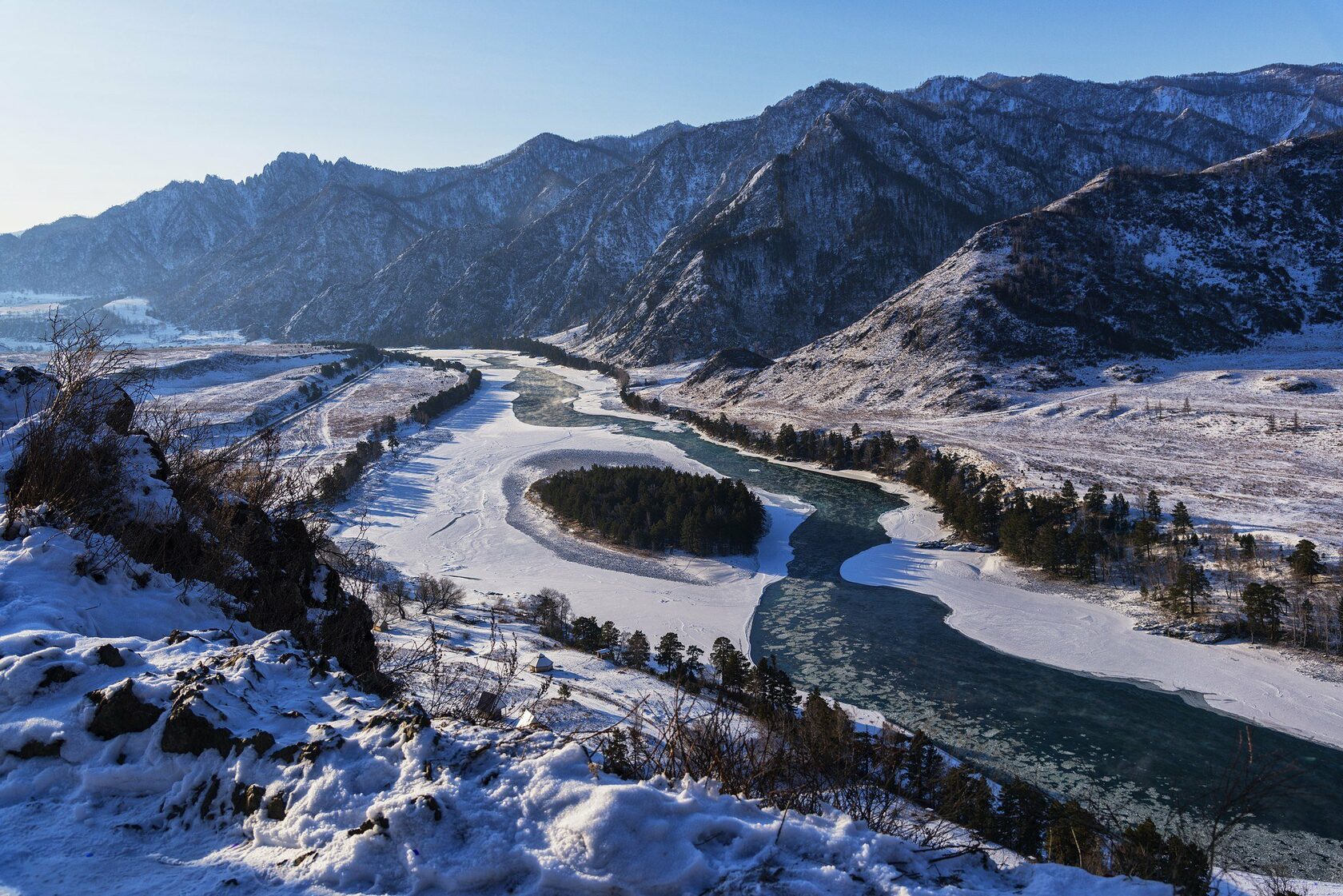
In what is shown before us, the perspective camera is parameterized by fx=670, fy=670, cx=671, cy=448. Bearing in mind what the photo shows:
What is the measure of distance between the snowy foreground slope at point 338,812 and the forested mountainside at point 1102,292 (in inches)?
3392

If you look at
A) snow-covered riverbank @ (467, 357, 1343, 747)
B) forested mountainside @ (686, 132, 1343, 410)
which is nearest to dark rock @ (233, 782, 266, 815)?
snow-covered riverbank @ (467, 357, 1343, 747)

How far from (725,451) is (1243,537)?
1946 inches

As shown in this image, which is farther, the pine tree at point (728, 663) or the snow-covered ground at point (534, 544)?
the snow-covered ground at point (534, 544)

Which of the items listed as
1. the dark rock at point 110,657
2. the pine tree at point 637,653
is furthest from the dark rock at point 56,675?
the pine tree at point 637,653

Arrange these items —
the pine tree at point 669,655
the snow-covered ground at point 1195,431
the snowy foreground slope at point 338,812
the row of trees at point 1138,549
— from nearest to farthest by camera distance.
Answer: the snowy foreground slope at point 338,812 → the pine tree at point 669,655 → the row of trees at point 1138,549 → the snow-covered ground at point 1195,431

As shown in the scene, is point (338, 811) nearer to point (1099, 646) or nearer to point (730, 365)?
point (1099, 646)

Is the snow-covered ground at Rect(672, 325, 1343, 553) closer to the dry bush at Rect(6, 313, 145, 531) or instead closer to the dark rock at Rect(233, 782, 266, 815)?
the dark rock at Rect(233, 782, 266, 815)

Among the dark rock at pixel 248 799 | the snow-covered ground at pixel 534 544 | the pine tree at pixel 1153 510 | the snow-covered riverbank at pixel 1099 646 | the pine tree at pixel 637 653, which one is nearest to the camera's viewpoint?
the dark rock at pixel 248 799

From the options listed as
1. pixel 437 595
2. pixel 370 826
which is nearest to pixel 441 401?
pixel 437 595

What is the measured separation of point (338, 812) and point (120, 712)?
213cm

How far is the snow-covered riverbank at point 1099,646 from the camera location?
28062mm

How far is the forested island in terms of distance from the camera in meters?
48.6

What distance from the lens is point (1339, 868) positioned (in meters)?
19.9

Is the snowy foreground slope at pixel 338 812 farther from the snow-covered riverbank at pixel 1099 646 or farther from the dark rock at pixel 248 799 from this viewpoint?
the snow-covered riverbank at pixel 1099 646
